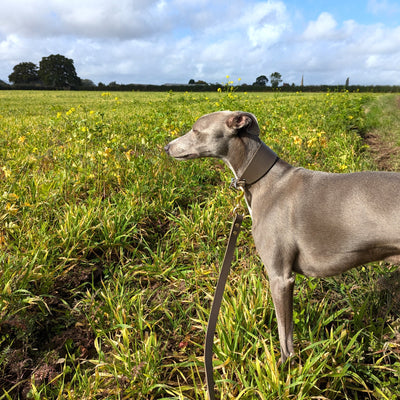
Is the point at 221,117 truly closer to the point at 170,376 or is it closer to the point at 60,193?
the point at 170,376

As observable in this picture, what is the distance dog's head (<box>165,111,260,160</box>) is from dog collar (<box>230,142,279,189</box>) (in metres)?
0.19

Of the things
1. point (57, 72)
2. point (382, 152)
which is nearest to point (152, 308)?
point (382, 152)

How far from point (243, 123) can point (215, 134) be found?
29 centimetres

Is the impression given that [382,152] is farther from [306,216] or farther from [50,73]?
[50,73]

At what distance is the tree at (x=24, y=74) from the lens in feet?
297

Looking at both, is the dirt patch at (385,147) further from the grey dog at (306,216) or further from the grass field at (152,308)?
the grey dog at (306,216)

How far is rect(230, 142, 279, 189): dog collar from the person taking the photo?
2445mm

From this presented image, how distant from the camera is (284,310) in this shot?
223cm

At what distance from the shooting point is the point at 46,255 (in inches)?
120

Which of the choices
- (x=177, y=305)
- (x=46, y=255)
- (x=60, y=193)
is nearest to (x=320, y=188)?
(x=177, y=305)

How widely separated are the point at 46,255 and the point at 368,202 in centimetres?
275

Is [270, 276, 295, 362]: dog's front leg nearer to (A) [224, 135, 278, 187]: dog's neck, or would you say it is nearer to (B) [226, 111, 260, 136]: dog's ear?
(A) [224, 135, 278, 187]: dog's neck

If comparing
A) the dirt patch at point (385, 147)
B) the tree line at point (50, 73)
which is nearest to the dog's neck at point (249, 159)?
the dirt patch at point (385, 147)

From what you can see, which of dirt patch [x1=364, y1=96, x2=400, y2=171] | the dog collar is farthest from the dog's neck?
dirt patch [x1=364, y1=96, x2=400, y2=171]
